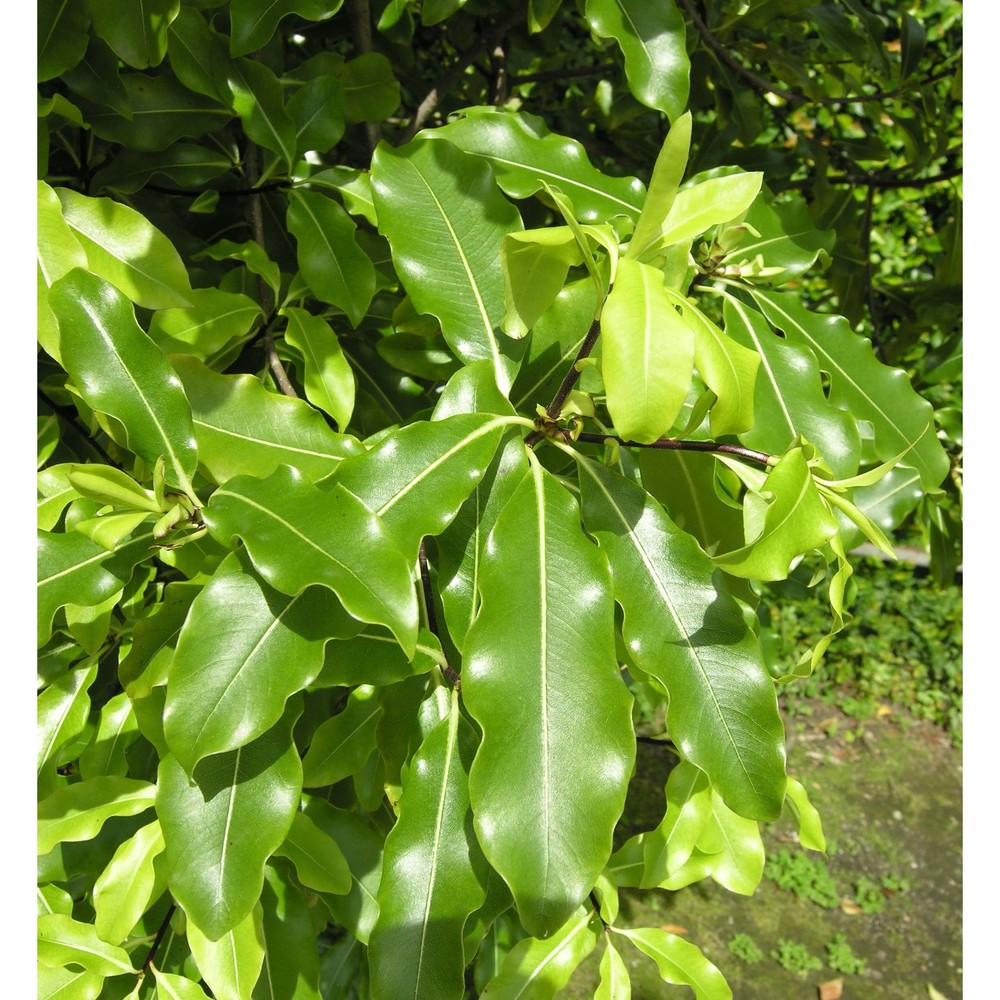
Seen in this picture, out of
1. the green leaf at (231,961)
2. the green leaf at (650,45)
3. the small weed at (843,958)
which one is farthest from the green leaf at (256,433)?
the small weed at (843,958)

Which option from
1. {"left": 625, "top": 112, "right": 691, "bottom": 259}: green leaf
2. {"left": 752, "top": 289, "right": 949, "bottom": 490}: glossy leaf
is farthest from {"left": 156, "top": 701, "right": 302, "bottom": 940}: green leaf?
{"left": 752, "top": 289, "right": 949, "bottom": 490}: glossy leaf

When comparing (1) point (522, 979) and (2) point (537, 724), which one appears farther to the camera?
(1) point (522, 979)

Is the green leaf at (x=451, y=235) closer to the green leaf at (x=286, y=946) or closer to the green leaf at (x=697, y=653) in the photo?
the green leaf at (x=697, y=653)

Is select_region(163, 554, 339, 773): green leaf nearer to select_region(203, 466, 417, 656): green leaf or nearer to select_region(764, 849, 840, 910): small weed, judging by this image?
select_region(203, 466, 417, 656): green leaf

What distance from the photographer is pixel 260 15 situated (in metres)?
1.25

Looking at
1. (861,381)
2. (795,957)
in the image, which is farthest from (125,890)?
(795,957)

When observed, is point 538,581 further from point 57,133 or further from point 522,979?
point 57,133

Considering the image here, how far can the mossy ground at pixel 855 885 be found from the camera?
11.2 ft

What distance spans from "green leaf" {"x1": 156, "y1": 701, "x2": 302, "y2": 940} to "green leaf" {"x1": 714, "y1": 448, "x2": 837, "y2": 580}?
0.52 meters

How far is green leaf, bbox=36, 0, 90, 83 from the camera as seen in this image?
121 cm

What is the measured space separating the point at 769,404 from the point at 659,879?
723mm

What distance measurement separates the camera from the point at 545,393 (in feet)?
3.76

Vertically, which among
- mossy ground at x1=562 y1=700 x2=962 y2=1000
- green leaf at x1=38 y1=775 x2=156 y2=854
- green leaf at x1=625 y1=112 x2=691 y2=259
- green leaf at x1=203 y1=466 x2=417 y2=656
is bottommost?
mossy ground at x1=562 y1=700 x2=962 y2=1000

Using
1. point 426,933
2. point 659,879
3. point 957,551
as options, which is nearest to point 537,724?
point 426,933
